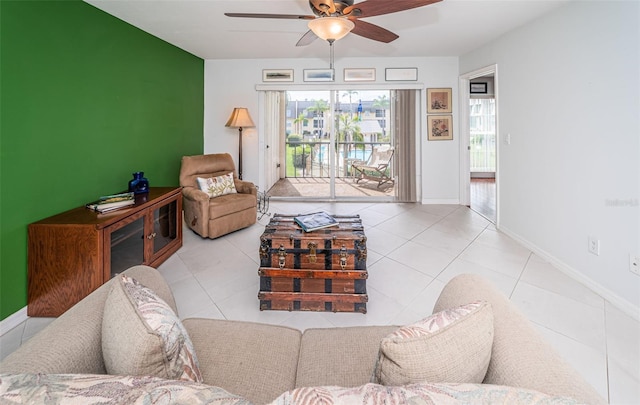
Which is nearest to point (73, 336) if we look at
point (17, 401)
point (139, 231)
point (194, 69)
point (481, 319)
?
point (17, 401)

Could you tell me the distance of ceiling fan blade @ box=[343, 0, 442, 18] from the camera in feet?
6.65

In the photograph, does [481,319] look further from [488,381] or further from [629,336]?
[629,336]

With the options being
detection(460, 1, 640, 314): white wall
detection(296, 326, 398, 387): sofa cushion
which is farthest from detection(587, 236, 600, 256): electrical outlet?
detection(296, 326, 398, 387): sofa cushion

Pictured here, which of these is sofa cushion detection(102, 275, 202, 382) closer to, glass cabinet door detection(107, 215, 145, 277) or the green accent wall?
glass cabinet door detection(107, 215, 145, 277)

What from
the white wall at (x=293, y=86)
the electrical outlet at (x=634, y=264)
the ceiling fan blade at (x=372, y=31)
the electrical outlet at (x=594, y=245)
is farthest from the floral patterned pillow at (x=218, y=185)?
the electrical outlet at (x=634, y=264)

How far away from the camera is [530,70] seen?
316 centimetres

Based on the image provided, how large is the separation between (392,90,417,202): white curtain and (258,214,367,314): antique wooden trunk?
3.56m

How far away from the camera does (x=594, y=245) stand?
2.42 m

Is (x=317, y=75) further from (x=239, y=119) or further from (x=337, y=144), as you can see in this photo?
(x=239, y=119)

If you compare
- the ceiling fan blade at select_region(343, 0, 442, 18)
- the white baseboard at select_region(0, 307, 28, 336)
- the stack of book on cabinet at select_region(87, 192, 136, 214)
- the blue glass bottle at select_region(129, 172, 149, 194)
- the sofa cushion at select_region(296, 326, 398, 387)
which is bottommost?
the white baseboard at select_region(0, 307, 28, 336)

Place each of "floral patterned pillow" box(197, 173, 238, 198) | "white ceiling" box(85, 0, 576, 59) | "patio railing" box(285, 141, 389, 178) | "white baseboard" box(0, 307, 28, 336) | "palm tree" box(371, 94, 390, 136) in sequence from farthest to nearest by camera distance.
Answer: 1. "patio railing" box(285, 141, 389, 178)
2. "palm tree" box(371, 94, 390, 136)
3. "floral patterned pillow" box(197, 173, 238, 198)
4. "white ceiling" box(85, 0, 576, 59)
5. "white baseboard" box(0, 307, 28, 336)

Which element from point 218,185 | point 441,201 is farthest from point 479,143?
point 218,185

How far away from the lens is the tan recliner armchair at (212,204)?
3.42 m

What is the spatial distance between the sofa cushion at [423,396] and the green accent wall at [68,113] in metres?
2.45
